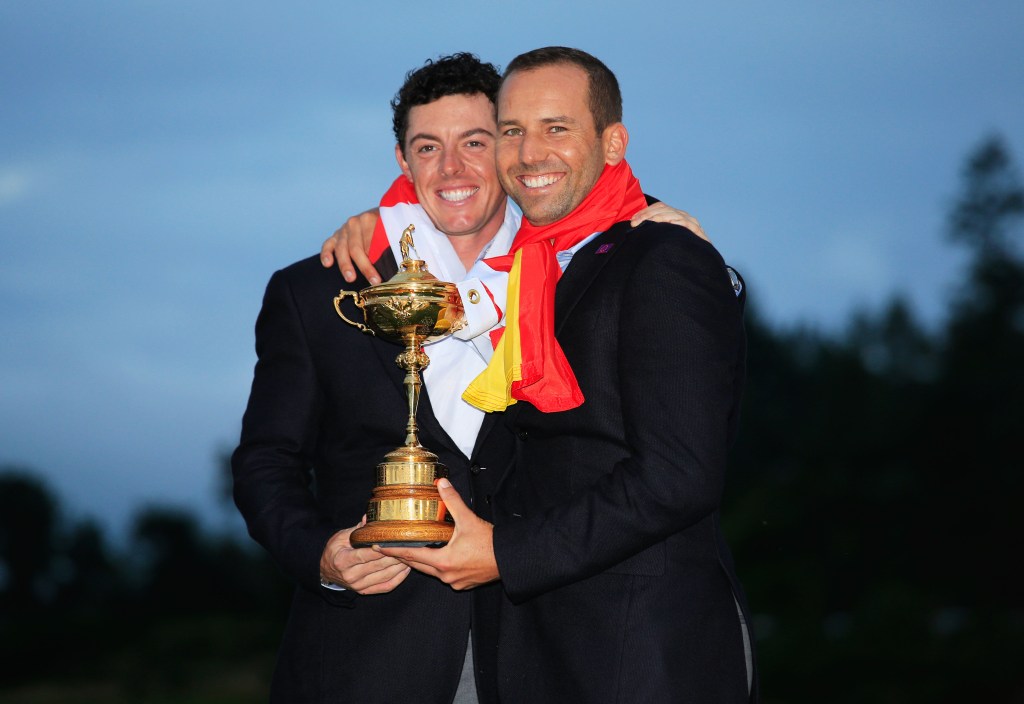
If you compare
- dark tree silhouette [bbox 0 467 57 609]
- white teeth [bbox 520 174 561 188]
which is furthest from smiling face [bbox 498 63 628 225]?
dark tree silhouette [bbox 0 467 57 609]

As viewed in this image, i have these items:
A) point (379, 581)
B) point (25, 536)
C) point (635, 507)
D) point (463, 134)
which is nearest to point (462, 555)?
point (379, 581)

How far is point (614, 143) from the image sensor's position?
4.63 metres

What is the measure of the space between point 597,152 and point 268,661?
115 ft

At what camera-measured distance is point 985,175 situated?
142 ft

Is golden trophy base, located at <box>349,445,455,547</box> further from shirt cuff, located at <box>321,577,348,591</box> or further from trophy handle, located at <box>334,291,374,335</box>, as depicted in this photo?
trophy handle, located at <box>334,291,374,335</box>

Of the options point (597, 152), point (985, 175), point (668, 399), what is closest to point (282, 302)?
point (597, 152)

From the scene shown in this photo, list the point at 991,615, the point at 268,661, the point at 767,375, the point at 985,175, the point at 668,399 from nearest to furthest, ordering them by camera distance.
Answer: the point at 668,399
the point at 991,615
the point at 268,661
the point at 985,175
the point at 767,375

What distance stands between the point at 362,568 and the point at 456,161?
1880 millimetres

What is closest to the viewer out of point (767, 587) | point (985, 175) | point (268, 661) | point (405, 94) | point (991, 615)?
point (405, 94)

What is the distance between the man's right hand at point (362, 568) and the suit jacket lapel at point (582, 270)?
0.98m

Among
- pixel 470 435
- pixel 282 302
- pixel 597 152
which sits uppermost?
pixel 597 152

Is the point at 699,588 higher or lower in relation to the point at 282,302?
lower

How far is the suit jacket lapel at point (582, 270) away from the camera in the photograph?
4.34 metres

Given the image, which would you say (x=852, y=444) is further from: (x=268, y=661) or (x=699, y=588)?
(x=699, y=588)
